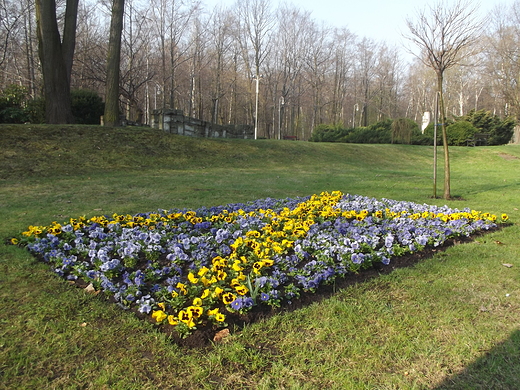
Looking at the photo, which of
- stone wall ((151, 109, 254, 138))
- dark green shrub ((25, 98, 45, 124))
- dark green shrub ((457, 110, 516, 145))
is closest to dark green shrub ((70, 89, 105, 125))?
dark green shrub ((25, 98, 45, 124))

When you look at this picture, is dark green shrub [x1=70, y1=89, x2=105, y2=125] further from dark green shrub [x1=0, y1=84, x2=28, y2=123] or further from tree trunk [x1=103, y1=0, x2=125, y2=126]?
tree trunk [x1=103, y1=0, x2=125, y2=126]

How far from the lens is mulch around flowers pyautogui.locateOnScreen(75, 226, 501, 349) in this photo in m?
2.27

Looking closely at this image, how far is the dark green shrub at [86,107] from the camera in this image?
15.9 m

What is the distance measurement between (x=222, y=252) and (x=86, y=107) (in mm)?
15353

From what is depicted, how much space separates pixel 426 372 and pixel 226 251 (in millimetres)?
2067

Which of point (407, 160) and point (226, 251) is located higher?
point (407, 160)

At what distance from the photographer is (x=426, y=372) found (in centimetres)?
199

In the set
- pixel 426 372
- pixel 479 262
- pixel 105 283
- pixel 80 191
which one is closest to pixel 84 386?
pixel 105 283

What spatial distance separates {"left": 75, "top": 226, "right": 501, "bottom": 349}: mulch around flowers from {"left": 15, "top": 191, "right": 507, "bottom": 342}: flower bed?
4 centimetres

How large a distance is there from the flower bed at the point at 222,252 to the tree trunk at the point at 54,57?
10.9 metres

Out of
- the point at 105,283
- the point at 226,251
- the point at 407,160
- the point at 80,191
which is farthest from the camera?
the point at 407,160

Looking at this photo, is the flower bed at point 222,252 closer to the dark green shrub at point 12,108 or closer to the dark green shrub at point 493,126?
the dark green shrub at point 12,108

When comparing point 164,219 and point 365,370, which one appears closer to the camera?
point 365,370

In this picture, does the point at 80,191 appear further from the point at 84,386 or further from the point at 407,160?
the point at 407,160
